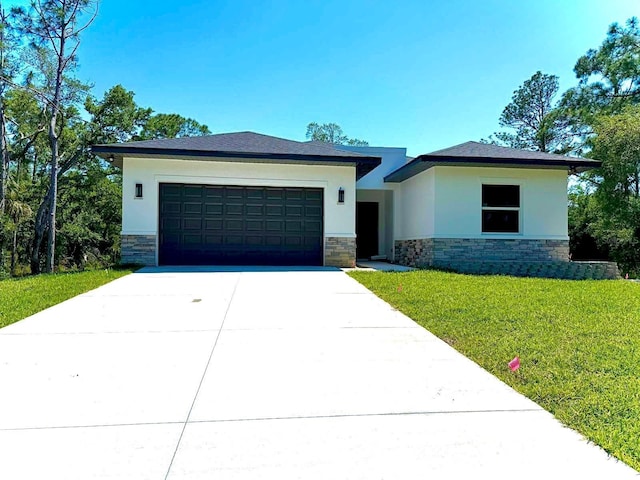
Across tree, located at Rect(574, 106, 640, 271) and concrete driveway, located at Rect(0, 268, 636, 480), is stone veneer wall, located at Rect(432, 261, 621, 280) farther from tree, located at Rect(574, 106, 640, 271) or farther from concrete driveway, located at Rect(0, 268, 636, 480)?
concrete driveway, located at Rect(0, 268, 636, 480)

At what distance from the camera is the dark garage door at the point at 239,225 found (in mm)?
11531

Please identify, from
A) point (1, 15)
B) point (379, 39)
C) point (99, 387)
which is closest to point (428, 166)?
point (379, 39)

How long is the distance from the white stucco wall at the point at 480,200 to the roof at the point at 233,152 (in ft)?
7.80

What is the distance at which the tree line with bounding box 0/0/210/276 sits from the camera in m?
17.4

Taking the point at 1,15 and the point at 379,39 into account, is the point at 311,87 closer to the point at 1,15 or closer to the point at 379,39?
the point at 379,39

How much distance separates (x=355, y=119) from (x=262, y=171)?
1669 centimetres

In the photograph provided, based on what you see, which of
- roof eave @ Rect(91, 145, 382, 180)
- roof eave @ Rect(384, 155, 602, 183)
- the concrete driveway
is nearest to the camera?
the concrete driveway

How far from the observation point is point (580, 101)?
23.6m

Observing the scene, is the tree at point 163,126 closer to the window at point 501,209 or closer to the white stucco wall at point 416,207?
the white stucco wall at point 416,207

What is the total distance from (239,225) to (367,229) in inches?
250

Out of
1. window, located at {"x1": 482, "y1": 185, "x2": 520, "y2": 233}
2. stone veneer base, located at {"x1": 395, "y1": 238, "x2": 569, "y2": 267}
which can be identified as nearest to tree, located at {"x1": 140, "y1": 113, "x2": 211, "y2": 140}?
stone veneer base, located at {"x1": 395, "y1": 238, "x2": 569, "y2": 267}

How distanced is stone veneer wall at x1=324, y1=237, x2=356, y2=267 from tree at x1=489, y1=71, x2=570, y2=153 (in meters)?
19.8

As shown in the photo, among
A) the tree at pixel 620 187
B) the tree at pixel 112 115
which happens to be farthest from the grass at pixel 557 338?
the tree at pixel 112 115

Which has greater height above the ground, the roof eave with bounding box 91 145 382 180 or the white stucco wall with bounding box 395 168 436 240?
the roof eave with bounding box 91 145 382 180
